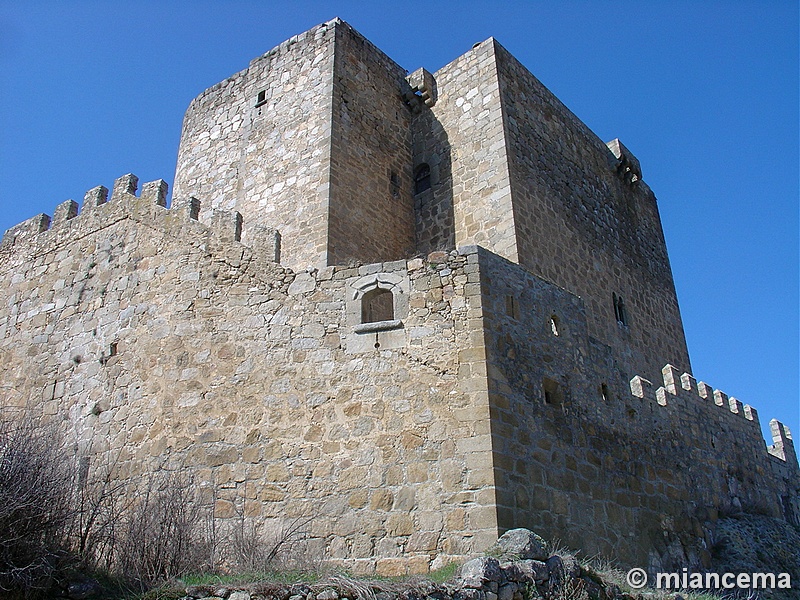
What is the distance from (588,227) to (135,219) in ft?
29.4

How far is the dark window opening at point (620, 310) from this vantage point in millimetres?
15672

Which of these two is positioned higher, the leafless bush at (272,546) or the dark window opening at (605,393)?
the dark window opening at (605,393)

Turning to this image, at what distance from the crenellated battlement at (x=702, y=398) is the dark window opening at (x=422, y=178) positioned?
5.45 m

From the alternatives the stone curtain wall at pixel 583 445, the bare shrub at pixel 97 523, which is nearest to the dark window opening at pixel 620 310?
the stone curtain wall at pixel 583 445

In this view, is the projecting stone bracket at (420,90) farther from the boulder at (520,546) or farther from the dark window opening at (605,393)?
the boulder at (520,546)

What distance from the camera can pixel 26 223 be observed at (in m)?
13.3

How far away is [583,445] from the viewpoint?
9.38m

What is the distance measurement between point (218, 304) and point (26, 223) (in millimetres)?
5600

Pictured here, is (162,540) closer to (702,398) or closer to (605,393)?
(605,393)

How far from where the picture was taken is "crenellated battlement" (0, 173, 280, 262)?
10336 mm

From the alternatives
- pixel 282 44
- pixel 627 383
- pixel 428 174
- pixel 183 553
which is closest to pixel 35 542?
pixel 183 553

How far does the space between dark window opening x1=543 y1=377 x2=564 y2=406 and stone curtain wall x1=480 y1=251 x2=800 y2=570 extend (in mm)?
28

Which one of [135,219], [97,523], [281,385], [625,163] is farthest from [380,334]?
[625,163]

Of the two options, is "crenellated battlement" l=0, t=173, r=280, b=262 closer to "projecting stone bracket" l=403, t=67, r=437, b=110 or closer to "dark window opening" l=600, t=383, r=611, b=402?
"dark window opening" l=600, t=383, r=611, b=402
